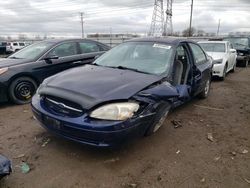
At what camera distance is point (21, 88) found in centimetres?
552

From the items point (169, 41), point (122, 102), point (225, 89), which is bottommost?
point (225, 89)

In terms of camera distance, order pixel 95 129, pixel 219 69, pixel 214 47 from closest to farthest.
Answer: pixel 95 129 → pixel 219 69 → pixel 214 47

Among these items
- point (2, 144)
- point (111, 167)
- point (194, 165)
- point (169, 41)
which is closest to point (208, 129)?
point (194, 165)

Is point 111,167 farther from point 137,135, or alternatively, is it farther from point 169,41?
point 169,41

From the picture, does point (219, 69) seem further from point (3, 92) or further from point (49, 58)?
point (3, 92)

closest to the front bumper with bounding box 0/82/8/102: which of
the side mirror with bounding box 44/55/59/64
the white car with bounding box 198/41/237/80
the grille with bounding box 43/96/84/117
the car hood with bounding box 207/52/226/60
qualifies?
the side mirror with bounding box 44/55/59/64

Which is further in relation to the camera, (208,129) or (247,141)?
(208,129)

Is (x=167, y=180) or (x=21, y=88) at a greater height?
(x=21, y=88)

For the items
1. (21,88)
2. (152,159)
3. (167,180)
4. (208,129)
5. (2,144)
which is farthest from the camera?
(21,88)

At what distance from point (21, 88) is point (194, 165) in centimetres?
420

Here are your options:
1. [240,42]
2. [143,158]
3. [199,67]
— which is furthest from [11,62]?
[240,42]

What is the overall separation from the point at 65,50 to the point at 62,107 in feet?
12.4

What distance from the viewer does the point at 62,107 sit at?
295 cm

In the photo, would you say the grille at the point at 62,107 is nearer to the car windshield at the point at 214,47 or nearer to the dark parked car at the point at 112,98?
the dark parked car at the point at 112,98
